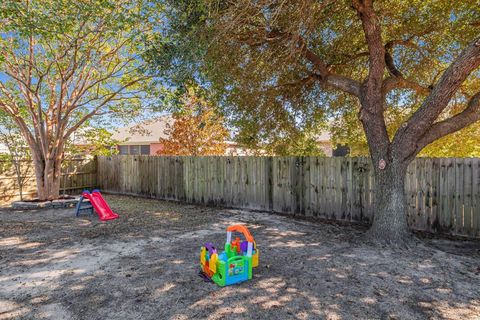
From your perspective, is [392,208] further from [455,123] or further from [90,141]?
[90,141]

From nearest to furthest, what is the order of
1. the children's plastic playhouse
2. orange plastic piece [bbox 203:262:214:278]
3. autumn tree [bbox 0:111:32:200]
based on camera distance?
the children's plastic playhouse → orange plastic piece [bbox 203:262:214:278] → autumn tree [bbox 0:111:32:200]

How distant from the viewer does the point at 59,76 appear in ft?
33.0

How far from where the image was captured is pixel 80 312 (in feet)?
10.6

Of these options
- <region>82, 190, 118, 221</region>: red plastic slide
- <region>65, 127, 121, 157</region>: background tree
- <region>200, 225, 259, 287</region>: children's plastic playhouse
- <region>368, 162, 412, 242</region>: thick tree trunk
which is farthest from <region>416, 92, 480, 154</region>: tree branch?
<region>65, 127, 121, 157</region>: background tree

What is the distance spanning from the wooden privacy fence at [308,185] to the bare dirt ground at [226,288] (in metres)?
0.75

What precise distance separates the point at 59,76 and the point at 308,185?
28.9 feet

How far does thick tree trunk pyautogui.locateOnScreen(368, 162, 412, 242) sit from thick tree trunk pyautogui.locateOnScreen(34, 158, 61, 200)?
32.1ft

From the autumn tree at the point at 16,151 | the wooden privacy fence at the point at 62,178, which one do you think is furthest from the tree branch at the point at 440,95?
the wooden privacy fence at the point at 62,178

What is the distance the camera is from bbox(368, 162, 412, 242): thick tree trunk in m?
5.63

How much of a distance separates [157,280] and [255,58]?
5448mm

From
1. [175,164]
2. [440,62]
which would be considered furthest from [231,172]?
[440,62]

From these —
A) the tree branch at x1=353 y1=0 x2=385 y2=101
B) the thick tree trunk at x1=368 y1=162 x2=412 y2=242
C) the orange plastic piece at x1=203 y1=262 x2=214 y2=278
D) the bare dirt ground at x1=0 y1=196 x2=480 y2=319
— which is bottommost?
the bare dirt ground at x1=0 y1=196 x2=480 y2=319

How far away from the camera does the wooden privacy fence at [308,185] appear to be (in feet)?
20.5

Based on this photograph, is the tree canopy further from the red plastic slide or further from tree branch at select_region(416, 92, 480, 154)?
the red plastic slide
